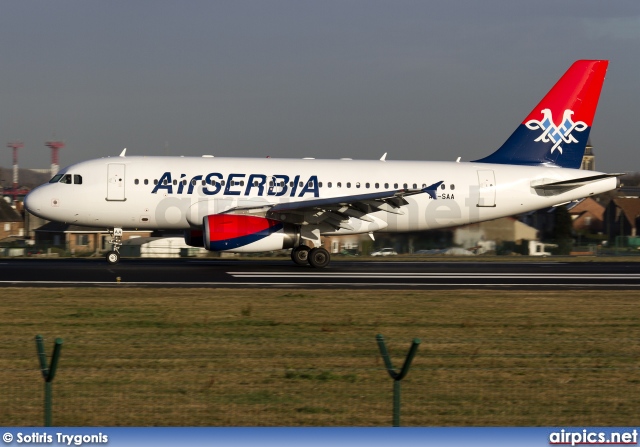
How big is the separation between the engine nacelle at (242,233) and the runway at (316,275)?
2.82 feet

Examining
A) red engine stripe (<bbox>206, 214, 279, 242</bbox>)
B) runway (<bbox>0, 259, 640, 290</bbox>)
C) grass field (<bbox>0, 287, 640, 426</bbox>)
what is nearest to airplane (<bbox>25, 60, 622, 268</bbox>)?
red engine stripe (<bbox>206, 214, 279, 242</bbox>)

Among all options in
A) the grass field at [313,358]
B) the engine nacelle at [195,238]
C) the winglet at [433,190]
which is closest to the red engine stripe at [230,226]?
the engine nacelle at [195,238]

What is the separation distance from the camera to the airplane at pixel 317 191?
28.5m

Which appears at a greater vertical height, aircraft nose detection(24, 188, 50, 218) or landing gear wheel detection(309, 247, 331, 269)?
aircraft nose detection(24, 188, 50, 218)

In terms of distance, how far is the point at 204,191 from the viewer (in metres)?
29.6

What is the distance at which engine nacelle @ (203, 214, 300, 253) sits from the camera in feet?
88.9

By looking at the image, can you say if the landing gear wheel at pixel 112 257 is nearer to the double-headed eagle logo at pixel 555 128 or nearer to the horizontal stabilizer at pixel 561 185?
the horizontal stabilizer at pixel 561 185

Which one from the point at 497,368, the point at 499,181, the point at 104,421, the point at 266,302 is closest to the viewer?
the point at 104,421

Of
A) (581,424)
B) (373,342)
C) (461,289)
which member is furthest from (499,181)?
(581,424)

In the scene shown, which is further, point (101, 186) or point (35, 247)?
point (35, 247)

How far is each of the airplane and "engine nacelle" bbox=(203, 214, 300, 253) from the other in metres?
0.03

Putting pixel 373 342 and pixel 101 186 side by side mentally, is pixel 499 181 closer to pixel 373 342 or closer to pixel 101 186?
pixel 101 186

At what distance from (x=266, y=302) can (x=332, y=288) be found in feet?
13.2

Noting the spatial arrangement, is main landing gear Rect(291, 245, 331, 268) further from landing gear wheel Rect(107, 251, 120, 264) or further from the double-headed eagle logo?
the double-headed eagle logo
